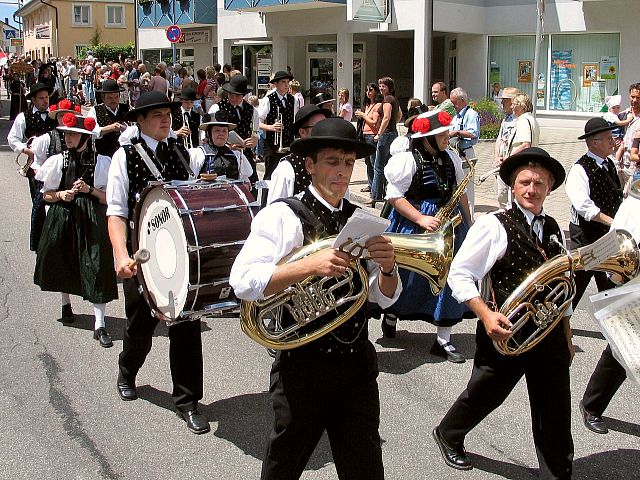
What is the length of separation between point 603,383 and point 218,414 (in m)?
2.27

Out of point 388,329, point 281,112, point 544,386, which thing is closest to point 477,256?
point 544,386

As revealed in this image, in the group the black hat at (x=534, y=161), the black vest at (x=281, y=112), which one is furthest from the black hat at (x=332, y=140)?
the black vest at (x=281, y=112)

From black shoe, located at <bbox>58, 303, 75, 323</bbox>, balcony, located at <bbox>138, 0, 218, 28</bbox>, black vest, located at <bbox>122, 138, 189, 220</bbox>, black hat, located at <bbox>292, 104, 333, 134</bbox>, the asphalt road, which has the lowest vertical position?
the asphalt road

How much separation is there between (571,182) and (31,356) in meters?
4.14

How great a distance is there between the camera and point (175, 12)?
111ft

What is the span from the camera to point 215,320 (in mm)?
7008

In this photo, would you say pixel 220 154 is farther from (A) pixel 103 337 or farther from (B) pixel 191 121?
(B) pixel 191 121

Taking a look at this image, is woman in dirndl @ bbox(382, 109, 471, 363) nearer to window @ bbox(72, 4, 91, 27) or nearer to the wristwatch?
the wristwatch

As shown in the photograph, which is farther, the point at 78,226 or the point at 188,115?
the point at 188,115

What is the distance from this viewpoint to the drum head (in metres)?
4.04

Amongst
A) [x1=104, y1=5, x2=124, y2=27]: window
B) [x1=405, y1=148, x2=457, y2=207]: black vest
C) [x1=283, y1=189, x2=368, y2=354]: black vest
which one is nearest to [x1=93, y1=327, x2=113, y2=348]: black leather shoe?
[x1=405, y1=148, x2=457, y2=207]: black vest

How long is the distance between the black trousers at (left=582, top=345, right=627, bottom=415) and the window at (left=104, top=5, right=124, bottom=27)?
63883 millimetres

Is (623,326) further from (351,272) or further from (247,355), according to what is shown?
(247,355)

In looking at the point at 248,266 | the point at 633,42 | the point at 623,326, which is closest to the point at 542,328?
the point at 623,326
